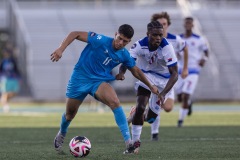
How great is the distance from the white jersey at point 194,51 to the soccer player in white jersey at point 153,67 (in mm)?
5976

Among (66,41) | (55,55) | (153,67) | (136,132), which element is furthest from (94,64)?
(153,67)

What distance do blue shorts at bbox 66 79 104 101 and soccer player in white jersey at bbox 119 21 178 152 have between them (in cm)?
79

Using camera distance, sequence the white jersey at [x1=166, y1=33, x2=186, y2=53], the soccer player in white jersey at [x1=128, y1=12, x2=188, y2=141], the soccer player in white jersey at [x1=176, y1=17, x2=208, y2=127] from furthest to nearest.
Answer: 1. the soccer player in white jersey at [x1=176, y1=17, x2=208, y2=127]
2. the white jersey at [x1=166, y1=33, x2=186, y2=53]
3. the soccer player in white jersey at [x1=128, y1=12, x2=188, y2=141]

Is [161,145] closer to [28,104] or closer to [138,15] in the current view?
[28,104]

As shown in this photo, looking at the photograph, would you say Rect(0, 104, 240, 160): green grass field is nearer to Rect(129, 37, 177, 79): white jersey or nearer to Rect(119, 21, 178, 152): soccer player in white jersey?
Rect(119, 21, 178, 152): soccer player in white jersey

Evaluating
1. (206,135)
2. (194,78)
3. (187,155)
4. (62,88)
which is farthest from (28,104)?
(187,155)

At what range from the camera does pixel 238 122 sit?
64.8 feet

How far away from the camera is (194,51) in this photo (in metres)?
19.1

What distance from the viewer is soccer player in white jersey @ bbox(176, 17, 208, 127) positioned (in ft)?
59.4

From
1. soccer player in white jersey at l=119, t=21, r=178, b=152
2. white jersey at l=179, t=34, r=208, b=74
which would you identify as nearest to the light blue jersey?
soccer player in white jersey at l=119, t=21, r=178, b=152

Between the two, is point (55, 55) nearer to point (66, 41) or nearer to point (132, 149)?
point (66, 41)

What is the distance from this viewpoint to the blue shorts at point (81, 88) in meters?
10.6

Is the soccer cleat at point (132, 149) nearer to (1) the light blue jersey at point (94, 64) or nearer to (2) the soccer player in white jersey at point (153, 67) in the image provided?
(2) the soccer player in white jersey at point (153, 67)

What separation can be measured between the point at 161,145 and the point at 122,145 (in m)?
0.68
